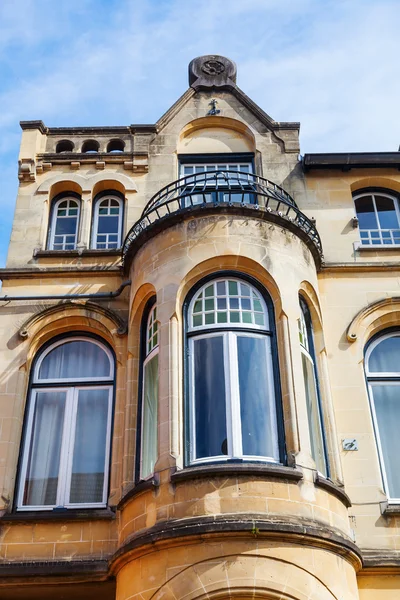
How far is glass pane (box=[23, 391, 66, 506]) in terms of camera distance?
13.0 m

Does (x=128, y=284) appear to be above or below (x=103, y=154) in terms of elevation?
below

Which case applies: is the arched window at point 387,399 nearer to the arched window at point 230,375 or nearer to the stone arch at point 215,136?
the arched window at point 230,375

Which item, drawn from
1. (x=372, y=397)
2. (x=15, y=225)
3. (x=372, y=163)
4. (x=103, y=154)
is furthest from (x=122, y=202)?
(x=372, y=397)

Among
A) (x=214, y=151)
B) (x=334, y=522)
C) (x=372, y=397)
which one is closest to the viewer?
(x=334, y=522)

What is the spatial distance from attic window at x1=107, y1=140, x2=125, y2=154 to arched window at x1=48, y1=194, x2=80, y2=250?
5.29 feet

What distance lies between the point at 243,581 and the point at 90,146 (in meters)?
11.0

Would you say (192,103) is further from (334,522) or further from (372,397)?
(334,522)

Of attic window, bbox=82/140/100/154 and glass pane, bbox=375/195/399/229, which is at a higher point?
attic window, bbox=82/140/100/154

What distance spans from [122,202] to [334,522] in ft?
28.3

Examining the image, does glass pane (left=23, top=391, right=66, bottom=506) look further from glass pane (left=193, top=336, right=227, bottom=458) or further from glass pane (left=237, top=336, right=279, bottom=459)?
glass pane (left=237, top=336, right=279, bottom=459)

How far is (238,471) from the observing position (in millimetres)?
10695

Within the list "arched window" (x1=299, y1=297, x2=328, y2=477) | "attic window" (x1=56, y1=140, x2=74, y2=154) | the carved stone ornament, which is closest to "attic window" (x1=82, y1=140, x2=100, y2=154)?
"attic window" (x1=56, y1=140, x2=74, y2=154)

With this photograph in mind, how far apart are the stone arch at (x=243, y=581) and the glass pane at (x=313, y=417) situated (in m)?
2.19

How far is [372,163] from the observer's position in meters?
16.6
